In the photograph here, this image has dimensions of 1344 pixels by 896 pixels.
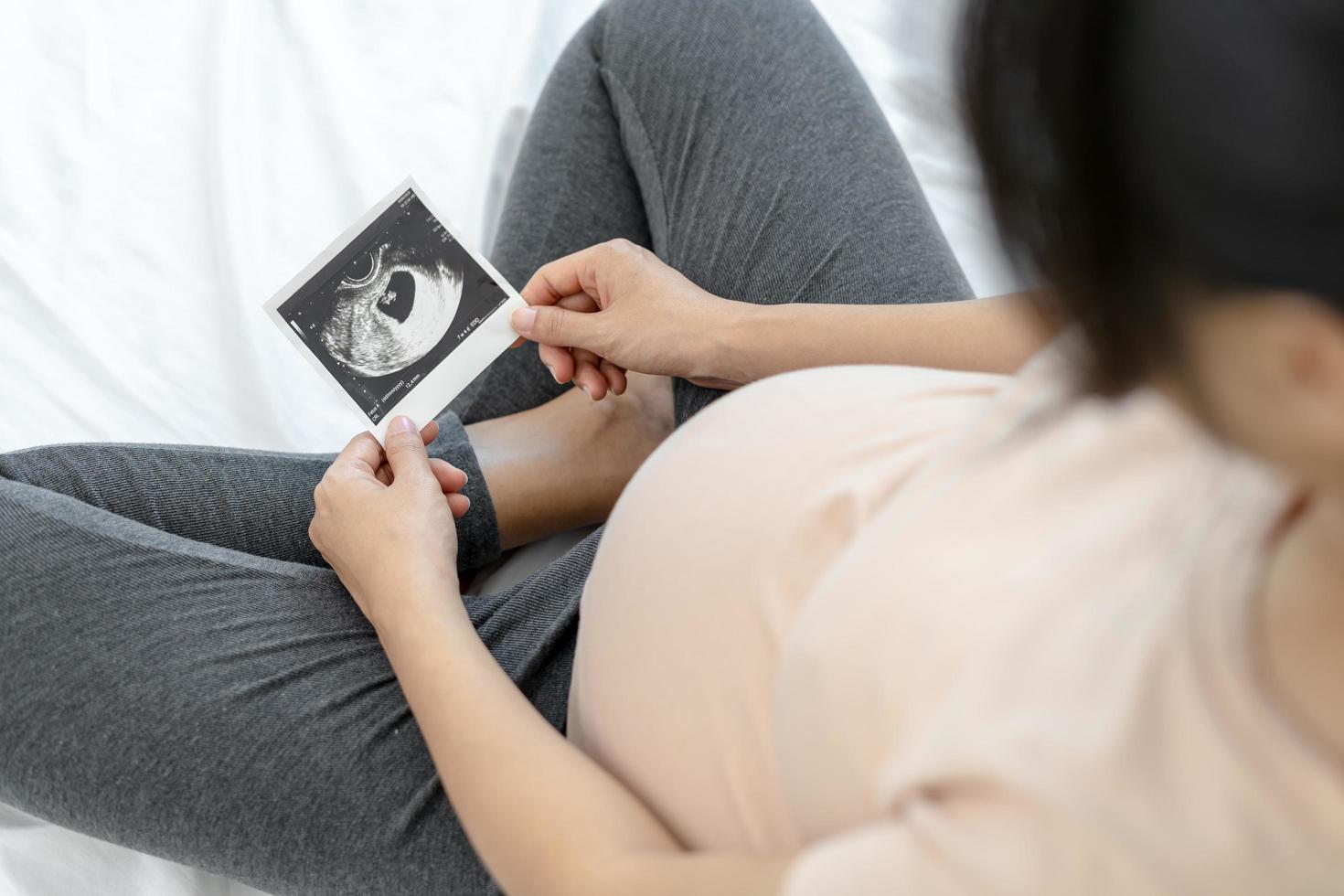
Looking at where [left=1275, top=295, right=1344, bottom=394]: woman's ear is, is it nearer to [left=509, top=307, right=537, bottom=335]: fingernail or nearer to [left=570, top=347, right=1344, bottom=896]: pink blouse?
[left=570, top=347, right=1344, bottom=896]: pink blouse

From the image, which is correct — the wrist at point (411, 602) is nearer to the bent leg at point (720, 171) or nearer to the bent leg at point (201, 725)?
the bent leg at point (201, 725)

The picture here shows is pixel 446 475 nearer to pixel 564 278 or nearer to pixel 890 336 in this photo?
pixel 564 278

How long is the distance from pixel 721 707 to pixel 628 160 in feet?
2.24

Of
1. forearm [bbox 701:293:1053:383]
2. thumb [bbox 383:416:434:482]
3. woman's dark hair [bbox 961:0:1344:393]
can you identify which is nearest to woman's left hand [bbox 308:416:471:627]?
thumb [bbox 383:416:434:482]

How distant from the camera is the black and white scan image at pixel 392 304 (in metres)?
0.96

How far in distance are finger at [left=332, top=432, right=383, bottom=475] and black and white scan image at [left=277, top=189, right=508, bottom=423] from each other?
0.03 m

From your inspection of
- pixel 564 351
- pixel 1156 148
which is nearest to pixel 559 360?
pixel 564 351

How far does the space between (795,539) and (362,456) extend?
1.48 feet

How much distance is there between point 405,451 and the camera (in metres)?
0.90

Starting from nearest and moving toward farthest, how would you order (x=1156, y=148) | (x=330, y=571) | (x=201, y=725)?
(x=1156, y=148) → (x=201, y=725) → (x=330, y=571)

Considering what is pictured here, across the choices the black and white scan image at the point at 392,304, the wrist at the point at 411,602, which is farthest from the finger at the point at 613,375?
the wrist at the point at 411,602

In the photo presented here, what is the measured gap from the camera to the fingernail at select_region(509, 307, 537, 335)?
3.12ft

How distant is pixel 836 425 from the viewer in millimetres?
643

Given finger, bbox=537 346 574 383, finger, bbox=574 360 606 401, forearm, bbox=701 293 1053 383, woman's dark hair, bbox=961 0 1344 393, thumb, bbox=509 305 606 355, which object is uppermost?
woman's dark hair, bbox=961 0 1344 393
